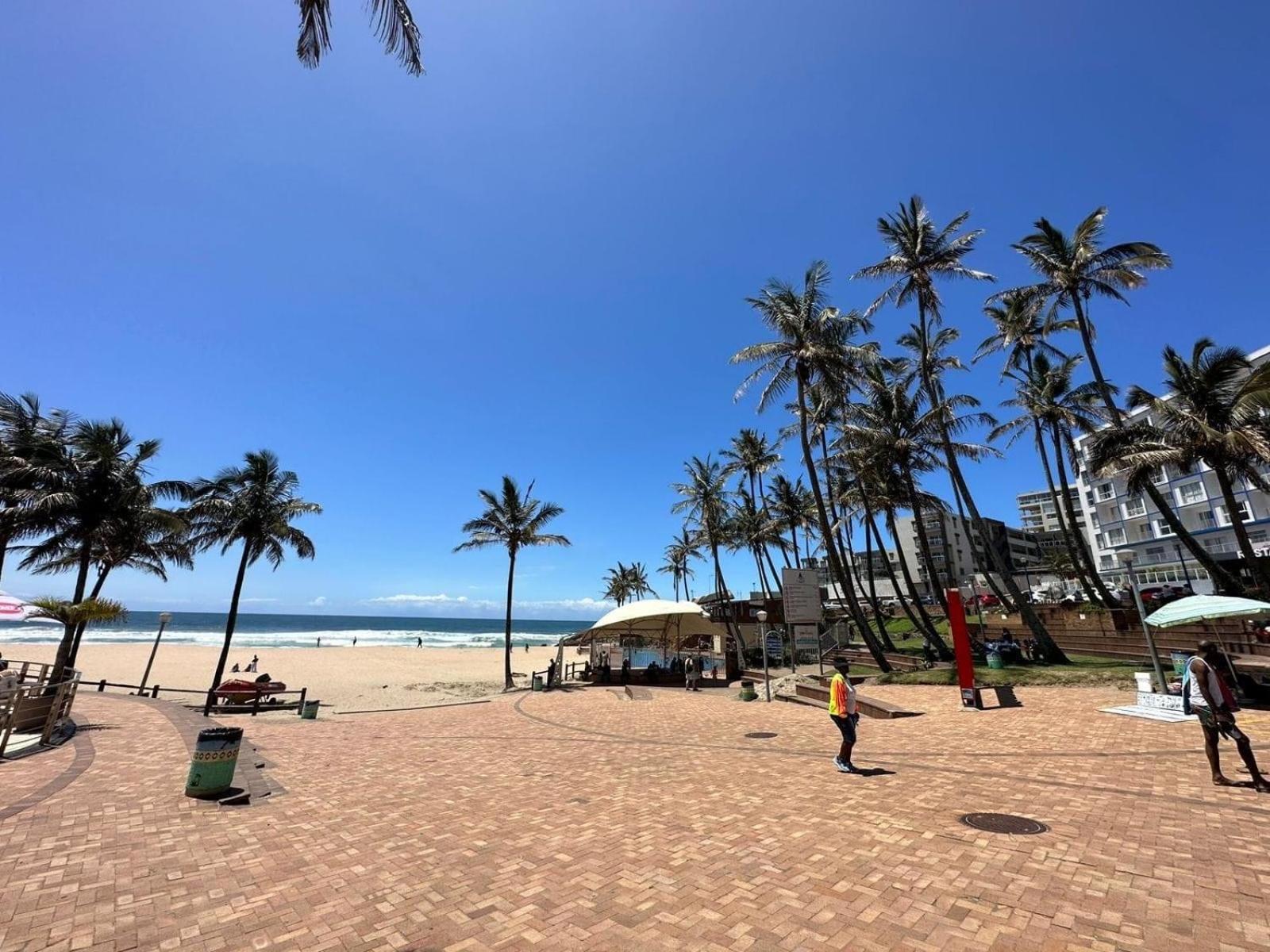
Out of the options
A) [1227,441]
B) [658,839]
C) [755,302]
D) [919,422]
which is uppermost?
[755,302]

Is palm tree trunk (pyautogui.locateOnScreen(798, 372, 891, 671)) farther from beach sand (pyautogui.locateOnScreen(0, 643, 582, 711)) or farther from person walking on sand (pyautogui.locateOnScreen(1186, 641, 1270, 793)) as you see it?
beach sand (pyautogui.locateOnScreen(0, 643, 582, 711))

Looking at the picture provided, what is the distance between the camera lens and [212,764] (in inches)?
321

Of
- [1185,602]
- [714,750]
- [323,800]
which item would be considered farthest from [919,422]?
[323,800]

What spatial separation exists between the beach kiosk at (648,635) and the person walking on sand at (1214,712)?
730 inches

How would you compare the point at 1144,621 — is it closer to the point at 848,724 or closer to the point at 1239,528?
the point at 848,724

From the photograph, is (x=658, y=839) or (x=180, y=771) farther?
(x=180, y=771)

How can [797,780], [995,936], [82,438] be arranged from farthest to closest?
[82,438]
[797,780]
[995,936]

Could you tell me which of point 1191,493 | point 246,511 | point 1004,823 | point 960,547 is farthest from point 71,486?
point 960,547

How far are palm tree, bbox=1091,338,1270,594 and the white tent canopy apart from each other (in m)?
20.1

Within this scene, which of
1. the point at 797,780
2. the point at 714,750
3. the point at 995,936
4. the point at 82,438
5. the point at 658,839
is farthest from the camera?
the point at 82,438

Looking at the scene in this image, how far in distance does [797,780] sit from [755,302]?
Result: 75.3 ft

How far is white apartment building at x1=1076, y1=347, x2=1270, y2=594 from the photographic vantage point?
49.4 metres

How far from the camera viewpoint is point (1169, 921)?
14.1 ft

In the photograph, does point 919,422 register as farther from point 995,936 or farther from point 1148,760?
point 995,936
